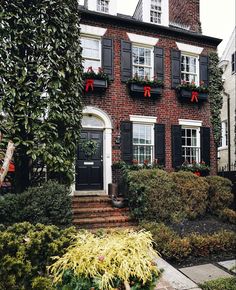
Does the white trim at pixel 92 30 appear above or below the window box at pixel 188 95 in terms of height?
above

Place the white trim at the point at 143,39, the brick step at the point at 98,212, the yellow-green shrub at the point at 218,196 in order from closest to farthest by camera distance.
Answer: the brick step at the point at 98,212 < the yellow-green shrub at the point at 218,196 < the white trim at the point at 143,39

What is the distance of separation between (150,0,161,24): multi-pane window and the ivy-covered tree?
17.7ft

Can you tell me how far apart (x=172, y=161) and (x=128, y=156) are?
198 cm

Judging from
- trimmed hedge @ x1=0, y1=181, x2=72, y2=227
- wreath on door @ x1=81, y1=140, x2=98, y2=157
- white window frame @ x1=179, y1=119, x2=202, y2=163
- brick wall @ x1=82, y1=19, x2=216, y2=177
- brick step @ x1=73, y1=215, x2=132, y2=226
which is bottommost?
brick step @ x1=73, y1=215, x2=132, y2=226

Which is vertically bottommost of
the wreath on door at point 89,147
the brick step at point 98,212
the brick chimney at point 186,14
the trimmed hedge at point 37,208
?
the brick step at point 98,212

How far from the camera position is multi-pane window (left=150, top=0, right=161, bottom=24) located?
11516 millimetres

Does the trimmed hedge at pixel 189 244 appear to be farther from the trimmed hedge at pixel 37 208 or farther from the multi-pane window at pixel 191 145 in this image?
the multi-pane window at pixel 191 145

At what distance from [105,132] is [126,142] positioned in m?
0.90

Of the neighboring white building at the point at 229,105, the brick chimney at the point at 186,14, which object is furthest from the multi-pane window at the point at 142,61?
the neighboring white building at the point at 229,105

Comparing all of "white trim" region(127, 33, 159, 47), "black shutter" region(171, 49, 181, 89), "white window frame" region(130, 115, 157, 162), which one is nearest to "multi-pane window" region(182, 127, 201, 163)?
"white window frame" region(130, 115, 157, 162)

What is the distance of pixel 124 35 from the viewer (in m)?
10.4

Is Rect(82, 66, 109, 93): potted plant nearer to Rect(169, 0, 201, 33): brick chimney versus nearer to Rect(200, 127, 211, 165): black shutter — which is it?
Rect(200, 127, 211, 165): black shutter

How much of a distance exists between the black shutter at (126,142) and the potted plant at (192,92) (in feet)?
8.99

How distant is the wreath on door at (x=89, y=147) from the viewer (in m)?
9.51
